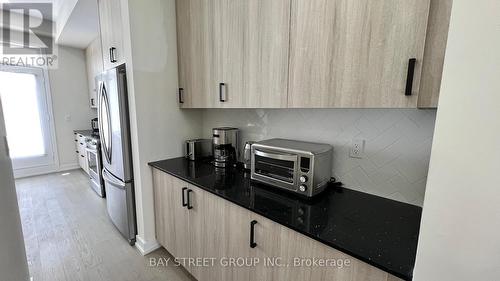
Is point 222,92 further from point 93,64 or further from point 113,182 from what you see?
point 93,64

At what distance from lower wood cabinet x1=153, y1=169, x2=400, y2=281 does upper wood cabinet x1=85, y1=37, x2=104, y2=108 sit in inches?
122

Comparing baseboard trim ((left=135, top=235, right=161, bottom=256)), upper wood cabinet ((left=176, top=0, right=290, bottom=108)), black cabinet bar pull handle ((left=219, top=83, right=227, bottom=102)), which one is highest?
upper wood cabinet ((left=176, top=0, right=290, bottom=108))

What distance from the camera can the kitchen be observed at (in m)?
0.53

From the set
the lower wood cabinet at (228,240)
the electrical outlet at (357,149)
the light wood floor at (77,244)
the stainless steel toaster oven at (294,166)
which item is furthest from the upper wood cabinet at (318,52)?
the light wood floor at (77,244)

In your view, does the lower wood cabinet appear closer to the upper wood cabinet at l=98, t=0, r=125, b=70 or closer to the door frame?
the upper wood cabinet at l=98, t=0, r=125, b=70

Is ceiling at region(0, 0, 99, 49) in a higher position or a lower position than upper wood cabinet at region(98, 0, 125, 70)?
higher

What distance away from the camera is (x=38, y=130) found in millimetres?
4320

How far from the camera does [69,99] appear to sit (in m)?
4.54

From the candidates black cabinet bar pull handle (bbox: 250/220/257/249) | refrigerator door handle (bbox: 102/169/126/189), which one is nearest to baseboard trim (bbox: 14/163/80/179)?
refrigerator door handle (bbox: 102/169/126/189)

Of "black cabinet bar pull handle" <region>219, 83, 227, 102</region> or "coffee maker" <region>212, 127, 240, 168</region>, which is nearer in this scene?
"black cabinet bar pull handle" <region>219, 83, 227, 102</region>

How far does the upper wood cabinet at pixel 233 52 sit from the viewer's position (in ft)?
4.21

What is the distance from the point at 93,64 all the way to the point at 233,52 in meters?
3.97

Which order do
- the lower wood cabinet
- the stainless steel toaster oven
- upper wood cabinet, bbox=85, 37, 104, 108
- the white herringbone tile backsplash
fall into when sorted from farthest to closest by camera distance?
upper wood cabinet, bbox=85, 37, 104, 108, the stainless steel toaster oven, the white herringbone tile backsplash, the lower wood cabinet

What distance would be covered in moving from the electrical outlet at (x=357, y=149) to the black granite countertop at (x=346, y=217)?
0.77 ft
